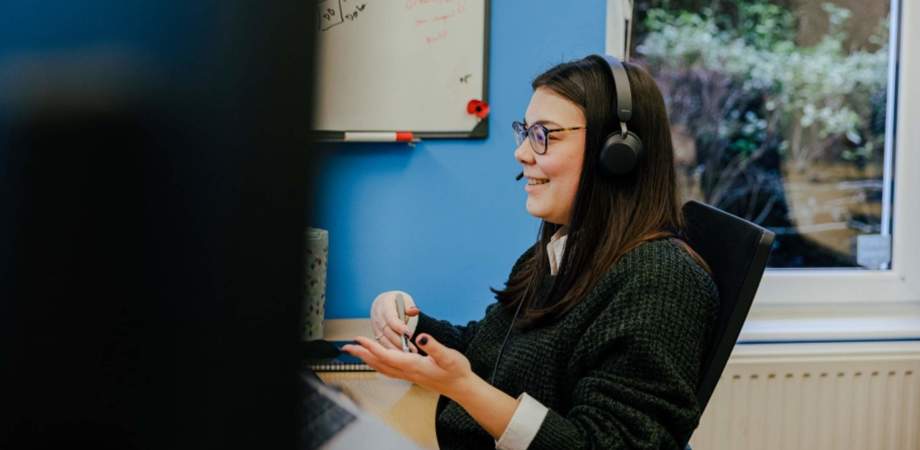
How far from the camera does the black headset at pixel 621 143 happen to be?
104cm

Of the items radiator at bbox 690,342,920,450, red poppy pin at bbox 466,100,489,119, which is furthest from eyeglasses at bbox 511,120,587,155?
radiator at bbox 690,342,920,450

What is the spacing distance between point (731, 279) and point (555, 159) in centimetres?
28

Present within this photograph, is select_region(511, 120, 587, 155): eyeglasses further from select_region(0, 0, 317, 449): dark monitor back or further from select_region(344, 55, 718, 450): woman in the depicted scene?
select_region(0, 0, 317, 449): dark monitor back

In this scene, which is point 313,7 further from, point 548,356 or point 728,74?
point 728,74

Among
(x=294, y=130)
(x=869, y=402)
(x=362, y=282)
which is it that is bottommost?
(x=869, y=402)

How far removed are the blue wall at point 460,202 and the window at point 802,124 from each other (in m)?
0.36

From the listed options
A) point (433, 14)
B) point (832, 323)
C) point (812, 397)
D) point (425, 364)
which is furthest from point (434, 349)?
point (832, 323)

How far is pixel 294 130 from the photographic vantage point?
25cm

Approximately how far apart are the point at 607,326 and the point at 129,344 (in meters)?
0.75

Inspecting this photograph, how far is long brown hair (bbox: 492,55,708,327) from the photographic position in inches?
42.6

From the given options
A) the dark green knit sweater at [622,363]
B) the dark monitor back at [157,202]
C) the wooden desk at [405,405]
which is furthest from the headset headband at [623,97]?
the dark monitor back at [157,202]

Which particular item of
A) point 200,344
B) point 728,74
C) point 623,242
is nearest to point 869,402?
point 728,74

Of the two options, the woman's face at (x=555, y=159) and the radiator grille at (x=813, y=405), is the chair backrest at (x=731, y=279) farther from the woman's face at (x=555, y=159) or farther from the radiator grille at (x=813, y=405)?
the radiator grille at (x=813, y=405)

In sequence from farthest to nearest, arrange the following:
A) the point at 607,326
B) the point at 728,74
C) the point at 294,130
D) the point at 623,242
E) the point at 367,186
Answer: the point at 728,74, the point at 367,186, the point at 623,242, the point at 607,326, the point at 294,130
